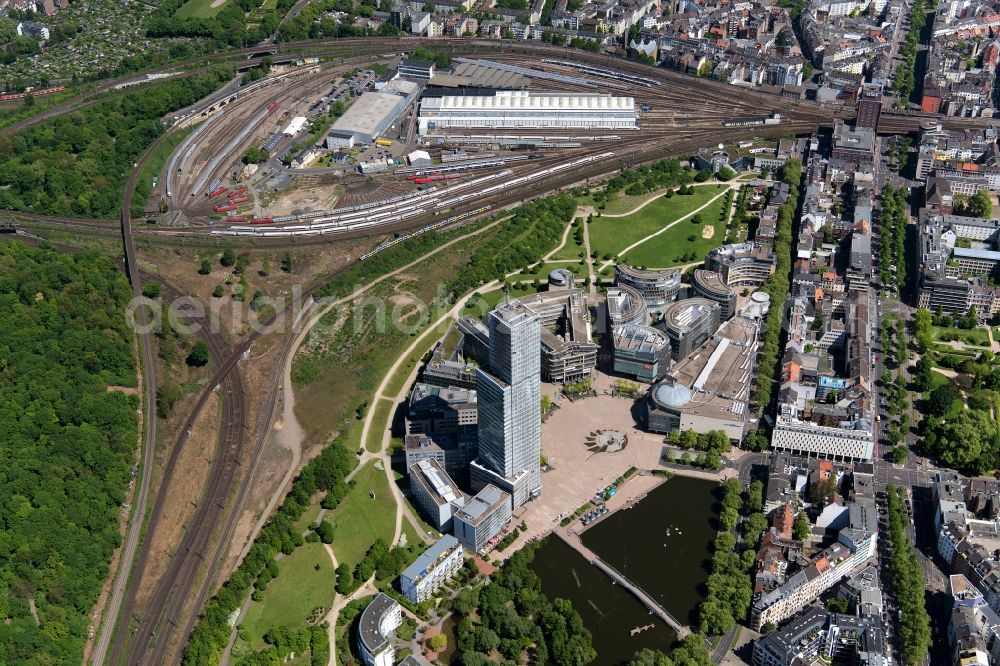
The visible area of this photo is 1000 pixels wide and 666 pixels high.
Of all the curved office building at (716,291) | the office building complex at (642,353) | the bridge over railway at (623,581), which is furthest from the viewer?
the curved office building at (716,291)

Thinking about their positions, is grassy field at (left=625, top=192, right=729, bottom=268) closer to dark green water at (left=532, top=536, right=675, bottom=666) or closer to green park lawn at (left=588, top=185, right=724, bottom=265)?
green park lawn at (left=588, top=185, right=724, bottom=265)

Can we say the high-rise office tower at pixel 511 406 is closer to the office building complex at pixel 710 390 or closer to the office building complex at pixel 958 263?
the office building complex at pixel 710 390

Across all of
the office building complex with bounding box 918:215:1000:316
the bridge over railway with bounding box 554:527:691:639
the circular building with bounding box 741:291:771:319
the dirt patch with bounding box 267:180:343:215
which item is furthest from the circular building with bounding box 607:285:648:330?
the dirt patch with bounding box 267:180:343:215

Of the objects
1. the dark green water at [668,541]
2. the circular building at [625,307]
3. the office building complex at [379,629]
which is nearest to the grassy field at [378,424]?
the office building complex at [379,629]

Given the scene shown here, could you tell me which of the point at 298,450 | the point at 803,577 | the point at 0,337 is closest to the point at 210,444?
the point at 298,450

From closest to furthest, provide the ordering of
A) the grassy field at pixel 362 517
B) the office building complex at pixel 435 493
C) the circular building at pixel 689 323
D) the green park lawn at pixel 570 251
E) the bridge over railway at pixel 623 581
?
the bridge over railway at pixel 623 581
the grassy field at pixel 362 517
the office building complex at pixel 435 493
the circular building at pixel 689 323
the green park lawn at pixel 570 251

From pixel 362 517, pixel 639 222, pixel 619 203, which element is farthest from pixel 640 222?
pixel 362 517
